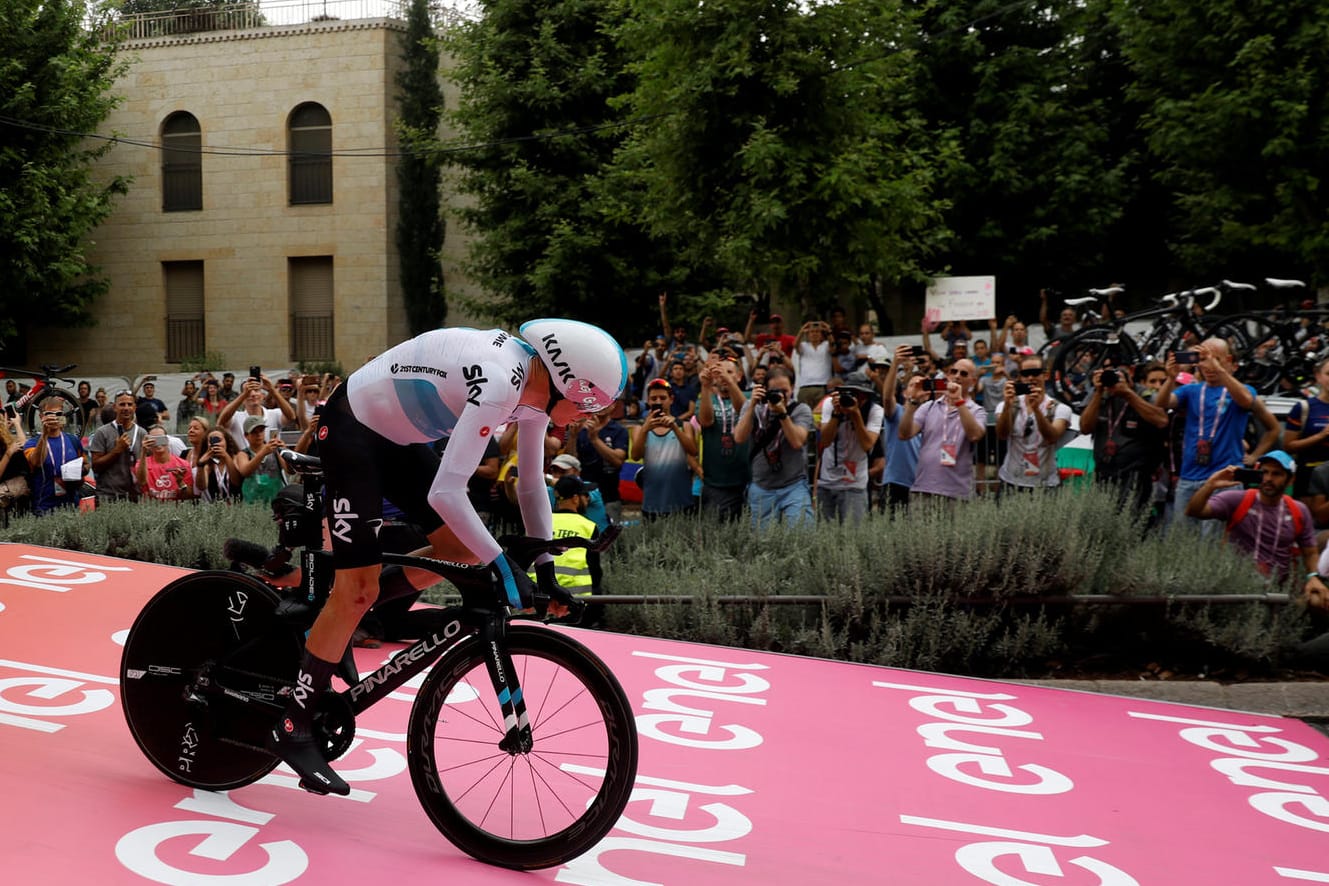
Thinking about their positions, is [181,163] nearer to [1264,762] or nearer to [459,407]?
[459,407]

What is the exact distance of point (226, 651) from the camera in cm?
483

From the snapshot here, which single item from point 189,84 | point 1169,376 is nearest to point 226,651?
point 1169,376

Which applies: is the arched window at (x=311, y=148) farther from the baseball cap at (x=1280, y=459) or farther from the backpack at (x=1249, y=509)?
the baseball cap at (x=1280, y=459)

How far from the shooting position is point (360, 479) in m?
4.41

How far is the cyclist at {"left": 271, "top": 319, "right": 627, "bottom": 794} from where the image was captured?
13.9 ft

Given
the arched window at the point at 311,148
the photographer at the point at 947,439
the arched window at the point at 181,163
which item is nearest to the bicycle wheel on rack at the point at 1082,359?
the photographer at the point at 947,439

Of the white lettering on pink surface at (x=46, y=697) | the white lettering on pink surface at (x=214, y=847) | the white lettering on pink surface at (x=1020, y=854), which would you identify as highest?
the white lettering on pink surface at (x=46, y=697)

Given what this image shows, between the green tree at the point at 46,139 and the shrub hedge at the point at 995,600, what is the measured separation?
94.1 ft

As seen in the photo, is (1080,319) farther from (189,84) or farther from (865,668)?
(189,84)

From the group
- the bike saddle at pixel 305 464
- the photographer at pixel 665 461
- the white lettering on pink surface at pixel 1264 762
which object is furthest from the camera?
the photographer at pixel 665 461

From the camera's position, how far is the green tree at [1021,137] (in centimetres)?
2938

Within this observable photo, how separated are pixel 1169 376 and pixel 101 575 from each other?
8.63 m

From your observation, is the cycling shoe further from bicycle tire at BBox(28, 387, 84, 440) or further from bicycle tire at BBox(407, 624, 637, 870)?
bicycle tire at BBox(28, 387, 84, 440)

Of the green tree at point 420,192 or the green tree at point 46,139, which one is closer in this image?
the green tree at point 46,139
